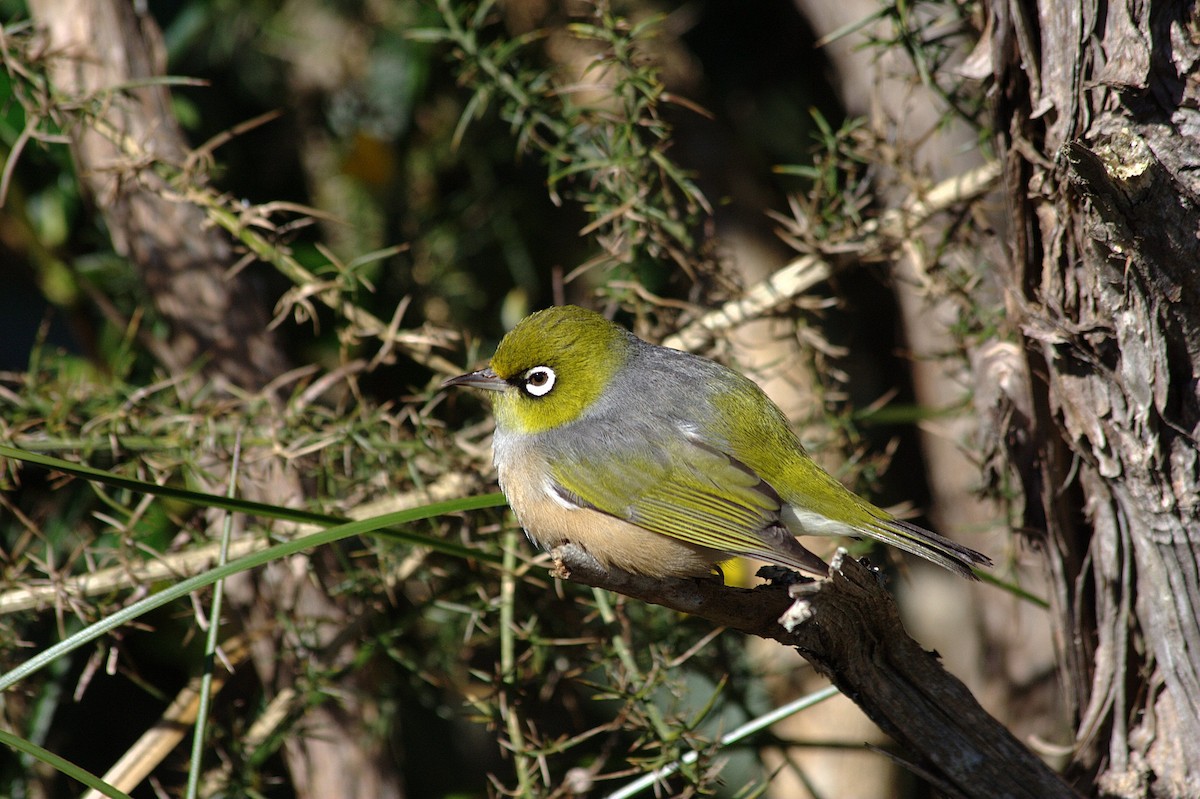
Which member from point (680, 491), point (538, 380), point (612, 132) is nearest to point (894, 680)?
point (680, 491)

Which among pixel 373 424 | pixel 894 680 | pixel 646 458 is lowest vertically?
pixel 894 680

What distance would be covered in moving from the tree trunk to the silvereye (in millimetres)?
324

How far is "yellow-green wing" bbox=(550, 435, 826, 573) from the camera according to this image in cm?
227

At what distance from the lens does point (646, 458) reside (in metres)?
2.50

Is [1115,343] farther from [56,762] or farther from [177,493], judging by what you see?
[56,762]

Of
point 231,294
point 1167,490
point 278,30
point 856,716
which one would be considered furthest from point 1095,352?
point 278,30

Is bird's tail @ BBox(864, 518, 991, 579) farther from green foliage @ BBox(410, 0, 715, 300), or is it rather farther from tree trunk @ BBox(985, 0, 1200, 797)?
green foliage @ BBox(410, 0, 715, 300)

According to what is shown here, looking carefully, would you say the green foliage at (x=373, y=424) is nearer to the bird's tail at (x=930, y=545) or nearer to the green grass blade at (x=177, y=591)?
the green grass blade at (x=177, y=591)

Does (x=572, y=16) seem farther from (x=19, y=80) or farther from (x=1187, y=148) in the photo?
(x=1187, y=148)

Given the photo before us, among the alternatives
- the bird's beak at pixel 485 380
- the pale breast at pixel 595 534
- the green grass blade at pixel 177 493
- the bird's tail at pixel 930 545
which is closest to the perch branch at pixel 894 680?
the bird's tail at pixel 930 545

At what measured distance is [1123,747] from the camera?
7.15 ft

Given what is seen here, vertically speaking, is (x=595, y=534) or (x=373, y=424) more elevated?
(x=373, y=424)

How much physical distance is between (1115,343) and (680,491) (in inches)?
38.4

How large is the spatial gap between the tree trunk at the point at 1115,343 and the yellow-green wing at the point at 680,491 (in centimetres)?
66
